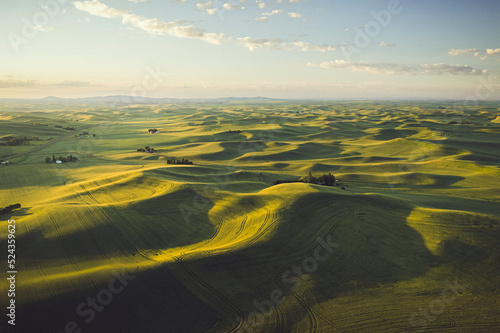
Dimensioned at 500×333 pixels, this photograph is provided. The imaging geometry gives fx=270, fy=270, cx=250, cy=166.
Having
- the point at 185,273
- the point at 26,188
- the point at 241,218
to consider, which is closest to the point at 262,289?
the point at 185,273

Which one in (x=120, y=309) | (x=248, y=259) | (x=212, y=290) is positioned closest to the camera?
(x=120, y=309)

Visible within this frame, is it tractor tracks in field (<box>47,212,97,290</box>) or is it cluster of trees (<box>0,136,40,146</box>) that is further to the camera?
cluster of trees (<box>0,136,40,146</box>)

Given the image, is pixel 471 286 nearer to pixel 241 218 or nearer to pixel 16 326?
pixel 241 218

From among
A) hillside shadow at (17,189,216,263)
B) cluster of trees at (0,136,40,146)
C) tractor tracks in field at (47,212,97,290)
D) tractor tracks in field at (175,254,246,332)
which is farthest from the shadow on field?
cluster of trees at (0,136,40,146)

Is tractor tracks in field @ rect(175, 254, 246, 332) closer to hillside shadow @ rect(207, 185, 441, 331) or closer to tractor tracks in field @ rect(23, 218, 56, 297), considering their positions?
hillside shadow @ rect(207, 185, 441, 331)

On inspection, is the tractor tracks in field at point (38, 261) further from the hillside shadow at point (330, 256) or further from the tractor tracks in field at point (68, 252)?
the hillside shadow at point (330, 256)

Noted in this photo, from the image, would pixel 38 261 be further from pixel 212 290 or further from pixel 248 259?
pixel 248 259

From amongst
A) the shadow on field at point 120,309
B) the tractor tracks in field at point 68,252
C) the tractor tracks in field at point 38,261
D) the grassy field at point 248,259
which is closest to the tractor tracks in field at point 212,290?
the grassy field at point 248,259

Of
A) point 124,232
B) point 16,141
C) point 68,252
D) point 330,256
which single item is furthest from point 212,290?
point 16,141

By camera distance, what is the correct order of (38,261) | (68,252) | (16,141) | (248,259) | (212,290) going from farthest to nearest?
(16,141), (68,252), (248,259), (38,261), (212,290)

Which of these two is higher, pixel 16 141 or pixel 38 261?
pixel 16 141

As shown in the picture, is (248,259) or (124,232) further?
(124,232)
